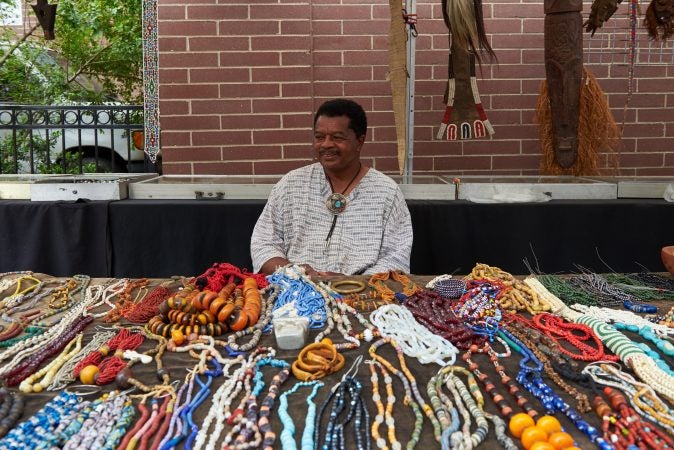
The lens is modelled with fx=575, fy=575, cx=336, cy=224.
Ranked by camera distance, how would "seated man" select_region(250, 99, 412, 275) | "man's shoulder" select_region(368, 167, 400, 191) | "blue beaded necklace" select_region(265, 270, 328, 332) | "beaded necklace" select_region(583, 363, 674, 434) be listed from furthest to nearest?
1. "man's shoulder" select_region(368, 167, 400, 191)
2. "seated man" select_region(250, 99, 412, 275)
3. "blue beaded necklace" select_region(265, 270, 328, 332)
4. "beaded necklace" select_region(583, 363, 674, 434)

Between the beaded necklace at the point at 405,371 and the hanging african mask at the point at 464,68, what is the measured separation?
6.63 feet

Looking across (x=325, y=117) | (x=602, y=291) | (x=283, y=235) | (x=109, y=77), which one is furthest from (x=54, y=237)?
(x=109, y=77)

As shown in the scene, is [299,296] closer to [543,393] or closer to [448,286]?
[448,286]

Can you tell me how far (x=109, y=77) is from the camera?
342 inches

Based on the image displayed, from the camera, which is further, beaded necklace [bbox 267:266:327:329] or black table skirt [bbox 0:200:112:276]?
black table skirt [bbox 0:200:112:276]

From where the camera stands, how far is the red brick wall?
15.1ft

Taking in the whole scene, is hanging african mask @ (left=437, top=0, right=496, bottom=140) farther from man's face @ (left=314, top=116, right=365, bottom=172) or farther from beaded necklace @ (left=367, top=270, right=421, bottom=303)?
beaded necklace @ (left=367, top=270, right=421, bottom=303)

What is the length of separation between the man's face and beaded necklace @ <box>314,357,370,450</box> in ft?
5.09

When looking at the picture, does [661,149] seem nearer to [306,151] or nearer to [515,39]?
[515,39]

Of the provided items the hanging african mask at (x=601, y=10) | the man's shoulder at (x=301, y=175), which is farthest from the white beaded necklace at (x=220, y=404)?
the hanging african mask at (x=601, y=10)

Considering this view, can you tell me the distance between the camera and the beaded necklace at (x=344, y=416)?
110cm

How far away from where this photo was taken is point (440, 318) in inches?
66.7

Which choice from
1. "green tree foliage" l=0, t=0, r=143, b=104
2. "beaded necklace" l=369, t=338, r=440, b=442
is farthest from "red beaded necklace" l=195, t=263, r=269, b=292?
"green tree foliage" l=0, t=0, r=143, b=104

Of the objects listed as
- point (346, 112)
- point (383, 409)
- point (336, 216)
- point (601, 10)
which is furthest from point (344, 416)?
point (601, 10)
